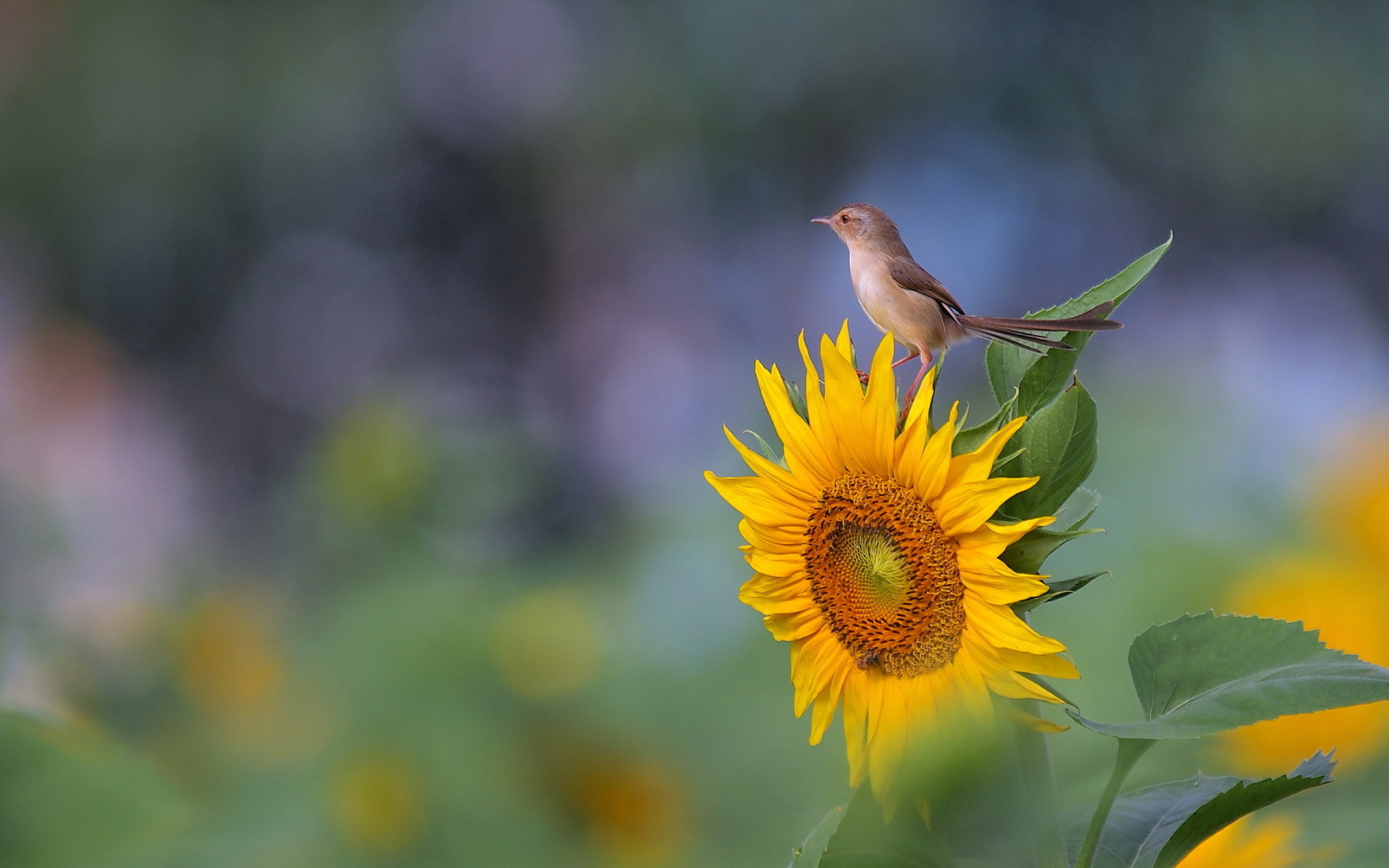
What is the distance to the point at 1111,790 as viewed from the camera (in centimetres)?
23

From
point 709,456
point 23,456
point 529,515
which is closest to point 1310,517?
point 709,456

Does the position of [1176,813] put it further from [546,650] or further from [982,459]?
[546,650]

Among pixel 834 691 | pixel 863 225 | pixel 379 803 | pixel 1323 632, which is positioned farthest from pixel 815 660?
pixel 379 803

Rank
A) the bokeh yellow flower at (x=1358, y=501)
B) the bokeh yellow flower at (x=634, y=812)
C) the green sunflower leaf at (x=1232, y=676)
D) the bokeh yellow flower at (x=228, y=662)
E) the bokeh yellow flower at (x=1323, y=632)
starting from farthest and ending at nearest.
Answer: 1. the bokeh yellow flower at (x=228, y=662)
2. the bokeh yellow flower at (x=1358, y=501)
3. the bokeh yellow flower at (x=634, y=812)
4. the bokeh yellow flower at (x=1323, y=632)
5. the green sunflower leaf at (x=1232, y=676)

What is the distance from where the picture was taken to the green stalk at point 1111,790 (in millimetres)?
225

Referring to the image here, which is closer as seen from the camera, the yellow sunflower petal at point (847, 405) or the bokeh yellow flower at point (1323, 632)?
the yellow sunflower petal at point (847, 405)

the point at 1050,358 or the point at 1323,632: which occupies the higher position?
the point at 1323,632

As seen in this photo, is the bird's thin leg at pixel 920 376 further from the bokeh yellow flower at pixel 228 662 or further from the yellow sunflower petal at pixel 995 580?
the bokeh yellow flower at pixel 228 662

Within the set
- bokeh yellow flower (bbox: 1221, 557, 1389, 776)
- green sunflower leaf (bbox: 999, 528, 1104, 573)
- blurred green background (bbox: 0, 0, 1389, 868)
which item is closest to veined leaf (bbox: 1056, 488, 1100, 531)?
green sunflower leaf (bbox: 999, 528, 1104, 573)

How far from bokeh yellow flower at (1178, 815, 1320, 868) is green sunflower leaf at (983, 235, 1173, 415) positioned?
0.12 metres

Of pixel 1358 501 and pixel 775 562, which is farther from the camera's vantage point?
pixel 1358 501

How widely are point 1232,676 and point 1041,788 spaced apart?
0.15 feet

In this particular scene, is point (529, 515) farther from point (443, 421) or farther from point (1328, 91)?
point (1328, 91)

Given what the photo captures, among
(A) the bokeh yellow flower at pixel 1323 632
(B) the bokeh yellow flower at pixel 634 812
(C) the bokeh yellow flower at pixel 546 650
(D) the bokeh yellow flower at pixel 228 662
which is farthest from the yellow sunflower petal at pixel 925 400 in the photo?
(D) the bokeh yellow flower at pixel 228 662
